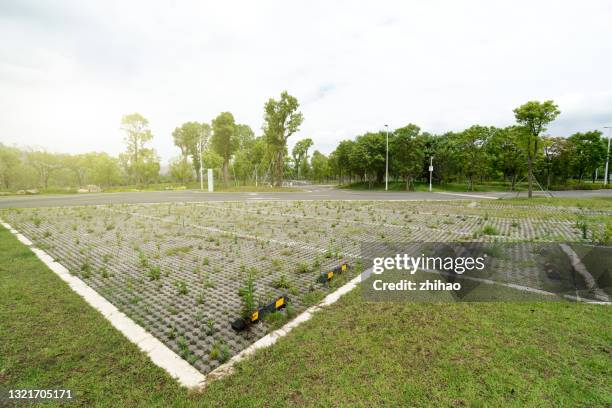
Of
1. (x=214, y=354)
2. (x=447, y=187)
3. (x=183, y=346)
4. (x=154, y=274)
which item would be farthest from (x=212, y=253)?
(x=447, y=187)

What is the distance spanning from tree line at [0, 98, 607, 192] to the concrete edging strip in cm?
2309

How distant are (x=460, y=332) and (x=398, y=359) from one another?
3.25 ft

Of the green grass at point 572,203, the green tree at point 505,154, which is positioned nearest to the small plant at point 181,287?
the green grass at point 572,203

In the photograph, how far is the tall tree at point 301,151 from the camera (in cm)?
6634

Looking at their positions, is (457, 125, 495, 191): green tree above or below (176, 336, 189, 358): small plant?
above

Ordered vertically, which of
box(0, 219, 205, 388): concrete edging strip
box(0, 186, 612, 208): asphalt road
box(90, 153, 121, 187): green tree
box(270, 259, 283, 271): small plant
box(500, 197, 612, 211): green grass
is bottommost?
box(0, 219, 205, 388): concrete edging strip

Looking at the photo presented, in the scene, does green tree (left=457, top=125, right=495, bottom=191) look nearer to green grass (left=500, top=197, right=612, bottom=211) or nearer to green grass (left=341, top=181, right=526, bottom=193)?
green grass (left=341, top=181, right=526, bottom=193)

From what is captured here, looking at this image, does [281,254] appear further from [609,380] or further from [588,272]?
[588,272]

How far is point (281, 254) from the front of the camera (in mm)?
6500

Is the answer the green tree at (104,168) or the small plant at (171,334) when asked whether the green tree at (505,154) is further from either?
the green tree at (104,168)

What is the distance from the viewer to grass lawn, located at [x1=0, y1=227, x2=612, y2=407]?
231 cm

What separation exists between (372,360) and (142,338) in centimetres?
262

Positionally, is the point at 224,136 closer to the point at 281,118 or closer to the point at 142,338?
the point at 281,118

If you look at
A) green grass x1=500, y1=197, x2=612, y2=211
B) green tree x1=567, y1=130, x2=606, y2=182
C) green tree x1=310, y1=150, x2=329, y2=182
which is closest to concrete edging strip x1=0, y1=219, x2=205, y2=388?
Answer: green grass x1=500, y1=197, x2=612, y2=211
